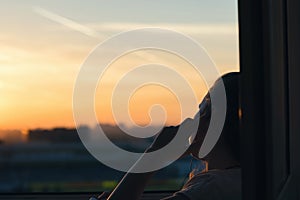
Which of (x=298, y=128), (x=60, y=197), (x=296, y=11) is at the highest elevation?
(x=296, y=11)

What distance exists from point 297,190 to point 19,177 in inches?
86.7

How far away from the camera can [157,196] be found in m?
2.69

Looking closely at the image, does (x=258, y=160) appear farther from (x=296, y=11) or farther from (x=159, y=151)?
(x=159, y=151)

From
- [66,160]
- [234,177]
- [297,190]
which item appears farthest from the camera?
[66,160]

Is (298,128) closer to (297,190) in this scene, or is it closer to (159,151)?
(297,190)

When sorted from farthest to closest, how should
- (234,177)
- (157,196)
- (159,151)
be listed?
(157,196) < (159,151) < (234,177)

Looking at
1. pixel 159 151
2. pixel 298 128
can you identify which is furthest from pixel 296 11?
pixel 159 151

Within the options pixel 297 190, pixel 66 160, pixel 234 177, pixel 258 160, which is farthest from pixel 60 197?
pixel 258 160

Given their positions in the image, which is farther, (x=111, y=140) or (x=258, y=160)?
(x=111, y=140)

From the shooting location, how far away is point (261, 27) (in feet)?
2.22

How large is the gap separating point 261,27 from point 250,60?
4cm

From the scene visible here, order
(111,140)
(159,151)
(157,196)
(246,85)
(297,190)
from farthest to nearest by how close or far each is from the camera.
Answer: (157,196)
(111,140)
(159,151)
(297,190)
(246,85)

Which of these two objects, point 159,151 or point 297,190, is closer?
point 297,190

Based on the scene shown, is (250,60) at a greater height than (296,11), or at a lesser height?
lesser
